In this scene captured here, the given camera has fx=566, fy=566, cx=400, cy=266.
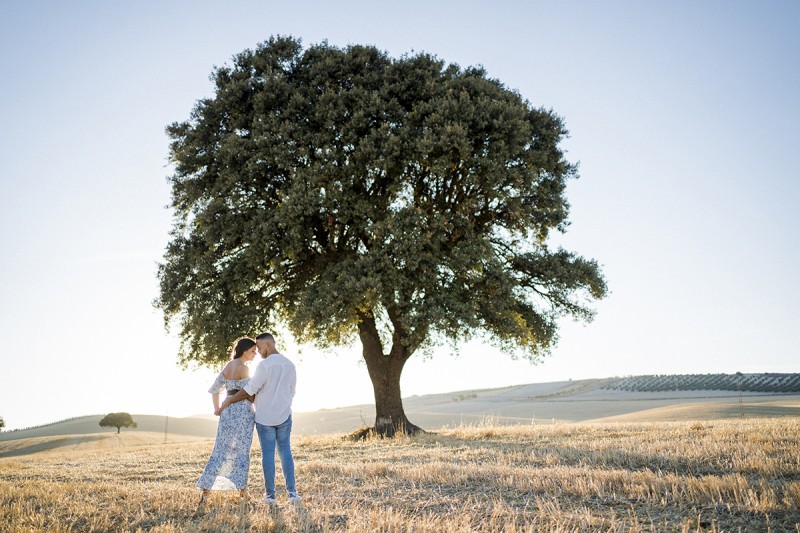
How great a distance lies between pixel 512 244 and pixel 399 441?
324 inches

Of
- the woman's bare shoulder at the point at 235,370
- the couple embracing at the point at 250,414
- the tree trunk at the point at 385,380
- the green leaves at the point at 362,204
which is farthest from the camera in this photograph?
the tree trunk at the point at 385,380

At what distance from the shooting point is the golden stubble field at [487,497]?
5.49 metres

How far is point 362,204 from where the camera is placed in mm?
17844

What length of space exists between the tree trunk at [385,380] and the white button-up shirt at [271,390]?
41.0ft

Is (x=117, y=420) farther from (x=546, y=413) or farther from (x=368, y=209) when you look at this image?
(x=368, y=209)

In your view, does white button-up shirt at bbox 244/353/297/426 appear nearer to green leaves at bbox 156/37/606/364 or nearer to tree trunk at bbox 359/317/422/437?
green leaves at bbox 156/37/606/364

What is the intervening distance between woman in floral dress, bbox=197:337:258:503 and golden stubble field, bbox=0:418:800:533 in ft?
0.90

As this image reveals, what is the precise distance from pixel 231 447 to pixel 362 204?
36.8 ft

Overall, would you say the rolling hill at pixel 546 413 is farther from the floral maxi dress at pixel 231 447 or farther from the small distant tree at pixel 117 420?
the floral maxi dress at pixel 231 447

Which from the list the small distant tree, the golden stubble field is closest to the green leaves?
the golden stubble field

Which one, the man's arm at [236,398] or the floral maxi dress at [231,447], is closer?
the floral maxi dress at [231,447]

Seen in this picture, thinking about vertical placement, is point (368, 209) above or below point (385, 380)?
above

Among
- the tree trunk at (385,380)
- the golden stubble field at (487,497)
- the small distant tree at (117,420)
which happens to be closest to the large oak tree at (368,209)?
the tree trunk at (385,380)

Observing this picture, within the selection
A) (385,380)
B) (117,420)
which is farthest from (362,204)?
(117,420)
